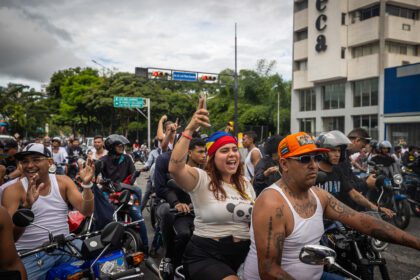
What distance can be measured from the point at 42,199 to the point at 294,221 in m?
2.42

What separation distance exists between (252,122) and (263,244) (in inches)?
1525

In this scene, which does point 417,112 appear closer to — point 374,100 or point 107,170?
point 374,100

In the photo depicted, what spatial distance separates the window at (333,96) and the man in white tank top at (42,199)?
31.7m

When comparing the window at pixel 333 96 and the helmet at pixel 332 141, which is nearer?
the helmet at pixel 332 141

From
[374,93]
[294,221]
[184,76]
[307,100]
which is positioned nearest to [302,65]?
[307,100]

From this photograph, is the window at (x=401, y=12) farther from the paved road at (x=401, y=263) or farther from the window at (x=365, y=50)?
the paved road at (x=401, y=263)

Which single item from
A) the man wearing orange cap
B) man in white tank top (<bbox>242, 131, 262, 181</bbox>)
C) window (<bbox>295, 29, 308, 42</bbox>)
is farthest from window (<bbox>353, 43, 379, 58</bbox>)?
the man wearing orange cap

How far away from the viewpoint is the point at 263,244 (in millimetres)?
2209

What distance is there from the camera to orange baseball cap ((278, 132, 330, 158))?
246 cm

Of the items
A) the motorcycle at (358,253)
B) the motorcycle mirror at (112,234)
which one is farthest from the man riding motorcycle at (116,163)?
the motorcycle at (358,253)

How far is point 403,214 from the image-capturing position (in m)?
7.35

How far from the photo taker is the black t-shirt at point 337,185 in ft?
13.9

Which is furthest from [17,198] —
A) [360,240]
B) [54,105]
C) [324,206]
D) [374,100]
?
[54,105]

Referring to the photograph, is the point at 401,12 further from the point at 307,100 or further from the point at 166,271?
the point at 166,271
